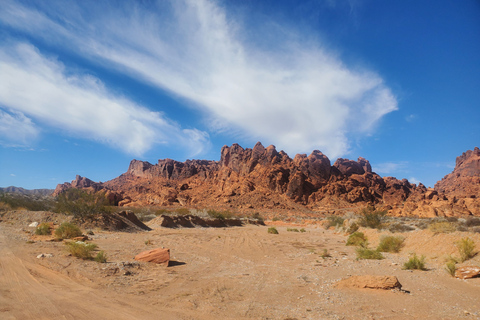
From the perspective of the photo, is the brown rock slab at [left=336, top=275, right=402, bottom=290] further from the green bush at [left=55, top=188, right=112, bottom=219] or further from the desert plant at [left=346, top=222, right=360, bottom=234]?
the green bush at [left=55, top=188, right=112, bottom=219]

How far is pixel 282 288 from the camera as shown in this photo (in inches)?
282

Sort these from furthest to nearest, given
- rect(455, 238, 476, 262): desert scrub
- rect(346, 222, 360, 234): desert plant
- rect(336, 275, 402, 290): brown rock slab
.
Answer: rect(346, 222, 360, 234): desert plant
rect(455, 238, 476, 262): desert scrub
rect(336, 275, 402, 290): brown rock slab

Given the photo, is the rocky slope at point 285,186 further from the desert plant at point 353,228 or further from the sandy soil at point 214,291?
the sandy soil at point 214,291

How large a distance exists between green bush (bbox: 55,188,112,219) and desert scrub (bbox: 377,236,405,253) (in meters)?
20.9

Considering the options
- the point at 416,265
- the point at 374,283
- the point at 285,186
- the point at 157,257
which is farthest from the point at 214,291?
the point at 285,186

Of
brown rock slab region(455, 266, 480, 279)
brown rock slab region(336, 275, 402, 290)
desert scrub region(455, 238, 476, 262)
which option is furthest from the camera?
desert scrub region(455, 238, 476, 262)

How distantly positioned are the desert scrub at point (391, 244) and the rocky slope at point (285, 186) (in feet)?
176

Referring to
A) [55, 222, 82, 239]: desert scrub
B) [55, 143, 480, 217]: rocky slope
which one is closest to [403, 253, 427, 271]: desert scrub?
[55, 222, 82, 239]: desert scrub

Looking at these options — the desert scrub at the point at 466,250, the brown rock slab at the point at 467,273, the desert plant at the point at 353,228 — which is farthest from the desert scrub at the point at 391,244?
the desert plant at the point at 353,228

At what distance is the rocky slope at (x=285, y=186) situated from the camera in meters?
76.1

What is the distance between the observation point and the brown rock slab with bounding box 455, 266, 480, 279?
752cm

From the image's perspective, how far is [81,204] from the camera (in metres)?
21.5

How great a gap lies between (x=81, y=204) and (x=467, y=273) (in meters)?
23.8

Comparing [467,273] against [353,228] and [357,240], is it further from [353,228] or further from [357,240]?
[353,228]
